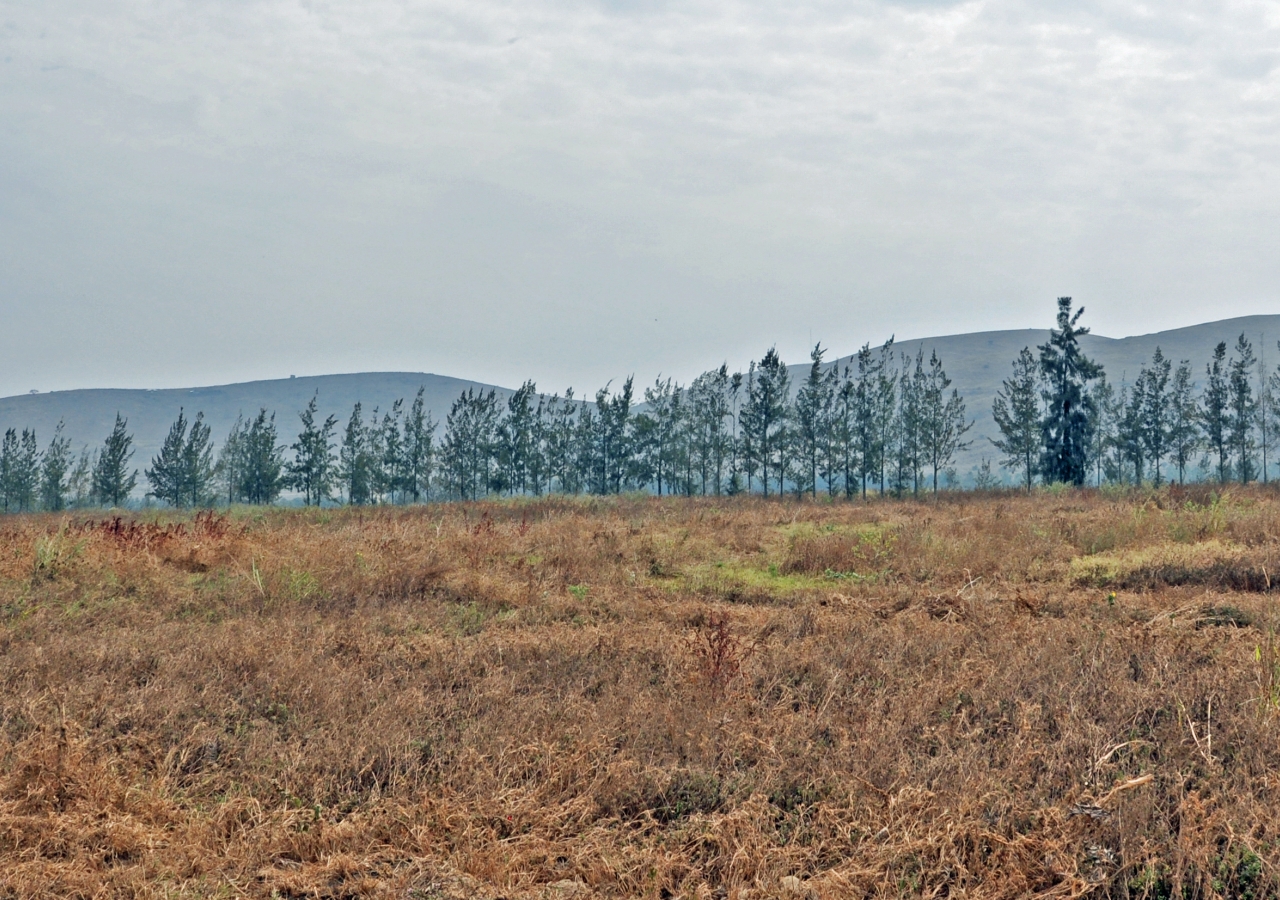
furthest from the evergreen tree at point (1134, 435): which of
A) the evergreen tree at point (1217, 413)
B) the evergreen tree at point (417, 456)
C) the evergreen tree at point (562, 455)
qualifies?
the evergreen tree at point (417, 456)

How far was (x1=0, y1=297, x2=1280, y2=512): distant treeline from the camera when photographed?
54.6 meters

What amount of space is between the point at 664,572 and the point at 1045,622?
5.54 metres

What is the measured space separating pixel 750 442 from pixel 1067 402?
19.2 meters

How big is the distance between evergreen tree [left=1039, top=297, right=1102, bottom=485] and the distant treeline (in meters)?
0.10

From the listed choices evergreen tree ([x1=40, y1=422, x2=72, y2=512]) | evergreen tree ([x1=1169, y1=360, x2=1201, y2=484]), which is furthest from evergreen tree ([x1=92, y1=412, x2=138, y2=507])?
evergreen tree ([x1=1169, y1=360, x2=1201, y2=484])

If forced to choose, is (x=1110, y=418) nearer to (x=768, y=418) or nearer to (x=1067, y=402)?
(x=1067, y=402)

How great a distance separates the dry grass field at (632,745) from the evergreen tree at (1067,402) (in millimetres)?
42305

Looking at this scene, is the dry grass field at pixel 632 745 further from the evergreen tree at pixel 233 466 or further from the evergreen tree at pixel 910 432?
the evergreen tree at pixel 233 466

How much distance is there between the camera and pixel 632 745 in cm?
491

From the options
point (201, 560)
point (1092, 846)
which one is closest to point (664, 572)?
point (201, 560)

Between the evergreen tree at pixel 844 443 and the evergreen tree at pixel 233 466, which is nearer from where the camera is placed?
the evergreen tree at pixel 844 443

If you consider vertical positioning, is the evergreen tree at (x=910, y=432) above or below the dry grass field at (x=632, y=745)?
above

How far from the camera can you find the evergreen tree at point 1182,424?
5894 cm

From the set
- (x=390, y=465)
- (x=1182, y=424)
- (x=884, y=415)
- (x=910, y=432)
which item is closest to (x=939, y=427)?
(x=910, y=432)
